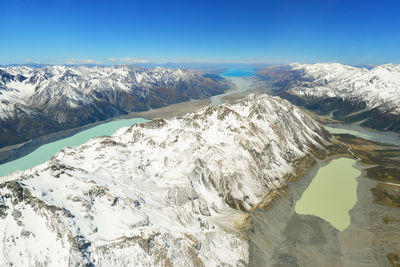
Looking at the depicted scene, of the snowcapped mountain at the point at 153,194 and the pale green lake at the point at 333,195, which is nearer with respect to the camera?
the snowcapped mountain at the point at 153,194

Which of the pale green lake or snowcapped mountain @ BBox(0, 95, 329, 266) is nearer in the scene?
snowcapped mountain @ BBox(0, 95, 329, 266)

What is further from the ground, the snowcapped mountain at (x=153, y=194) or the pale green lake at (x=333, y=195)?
the snowcapped mountain at (x=153, y=194)

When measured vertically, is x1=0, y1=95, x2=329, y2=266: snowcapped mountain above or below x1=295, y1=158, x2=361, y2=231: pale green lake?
above

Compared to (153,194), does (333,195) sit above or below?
below

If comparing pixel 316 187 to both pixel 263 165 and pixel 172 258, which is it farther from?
pixel 172 258

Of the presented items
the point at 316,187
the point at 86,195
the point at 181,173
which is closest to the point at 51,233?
the point at 86,195

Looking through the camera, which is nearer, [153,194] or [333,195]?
[153,194]
